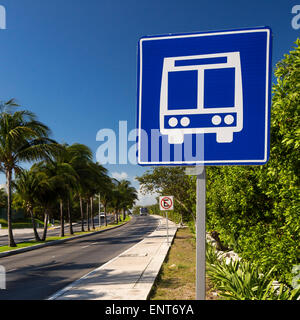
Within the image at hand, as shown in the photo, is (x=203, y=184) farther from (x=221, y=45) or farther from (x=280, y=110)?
(x=280, y=110)

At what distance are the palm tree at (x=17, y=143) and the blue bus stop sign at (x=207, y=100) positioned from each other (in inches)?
763

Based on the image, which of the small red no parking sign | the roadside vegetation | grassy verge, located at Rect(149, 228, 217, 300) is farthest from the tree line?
the roadside vegetation

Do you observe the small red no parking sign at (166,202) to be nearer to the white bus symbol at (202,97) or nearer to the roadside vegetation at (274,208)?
A: the roadside vegetation at (274,208)

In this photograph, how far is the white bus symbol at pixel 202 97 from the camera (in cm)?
179

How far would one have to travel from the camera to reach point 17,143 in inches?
768

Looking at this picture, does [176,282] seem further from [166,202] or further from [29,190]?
[29,190]

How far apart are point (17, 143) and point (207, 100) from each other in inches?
795

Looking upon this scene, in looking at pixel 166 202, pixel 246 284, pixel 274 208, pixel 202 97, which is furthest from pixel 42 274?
pixel 202 97

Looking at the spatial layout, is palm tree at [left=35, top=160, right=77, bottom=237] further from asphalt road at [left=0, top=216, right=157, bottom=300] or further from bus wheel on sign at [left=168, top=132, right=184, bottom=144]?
bus wheel on sign at [left=168, top=132, right=184, bottom=144]

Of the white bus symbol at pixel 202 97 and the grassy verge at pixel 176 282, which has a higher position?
the white bus symbol at pixel 202 97

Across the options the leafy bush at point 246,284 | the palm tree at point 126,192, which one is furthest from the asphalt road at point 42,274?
the palm tree at point 126,192
